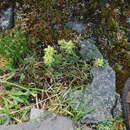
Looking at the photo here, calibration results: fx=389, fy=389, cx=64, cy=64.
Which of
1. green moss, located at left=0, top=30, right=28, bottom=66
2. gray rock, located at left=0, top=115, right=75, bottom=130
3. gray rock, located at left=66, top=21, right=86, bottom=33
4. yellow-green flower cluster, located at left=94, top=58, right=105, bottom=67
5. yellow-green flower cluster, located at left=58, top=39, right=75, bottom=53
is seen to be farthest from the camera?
gray rock, located at left=66, top=21, right=86, bottom=33

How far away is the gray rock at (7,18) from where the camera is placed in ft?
13.9

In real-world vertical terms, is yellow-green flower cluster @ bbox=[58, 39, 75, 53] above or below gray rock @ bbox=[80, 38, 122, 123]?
above

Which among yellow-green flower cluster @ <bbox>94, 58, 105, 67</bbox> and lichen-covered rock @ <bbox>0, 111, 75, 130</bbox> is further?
yellow-green flower cluster @ <bbox>94, 58, 105, 67</bbox>

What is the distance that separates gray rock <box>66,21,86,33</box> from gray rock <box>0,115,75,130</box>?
3.49 feet

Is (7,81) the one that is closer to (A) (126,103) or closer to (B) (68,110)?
(B) (68,110)

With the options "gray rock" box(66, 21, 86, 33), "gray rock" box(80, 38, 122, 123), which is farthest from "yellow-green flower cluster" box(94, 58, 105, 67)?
"gray rock" box(66, 21, 86, 33)

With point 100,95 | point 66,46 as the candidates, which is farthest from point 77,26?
point 100,95

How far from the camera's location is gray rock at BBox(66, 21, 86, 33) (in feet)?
13.9

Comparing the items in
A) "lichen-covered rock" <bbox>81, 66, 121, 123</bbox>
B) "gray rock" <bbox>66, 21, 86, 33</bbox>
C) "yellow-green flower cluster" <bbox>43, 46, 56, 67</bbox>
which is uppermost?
"gray rock" <bbox>66, 21, 86, 33</bbox>

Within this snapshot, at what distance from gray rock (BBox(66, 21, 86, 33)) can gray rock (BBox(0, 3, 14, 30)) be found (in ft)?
2.05

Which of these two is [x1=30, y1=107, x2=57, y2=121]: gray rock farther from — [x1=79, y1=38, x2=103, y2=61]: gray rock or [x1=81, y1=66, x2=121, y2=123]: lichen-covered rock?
[x1=79, y1=38, x2=103, y2=61]: gray rock

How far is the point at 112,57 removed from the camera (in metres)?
4.16

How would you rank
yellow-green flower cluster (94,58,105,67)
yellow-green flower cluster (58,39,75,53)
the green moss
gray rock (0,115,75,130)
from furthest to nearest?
the green moss, yellow-green flower cluster (94,58,105,67), yellow-green flower cluster (58,39,75,53), gray rock (0,115,75,130)

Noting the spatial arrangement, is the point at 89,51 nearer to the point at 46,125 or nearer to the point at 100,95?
the point at 100,95
